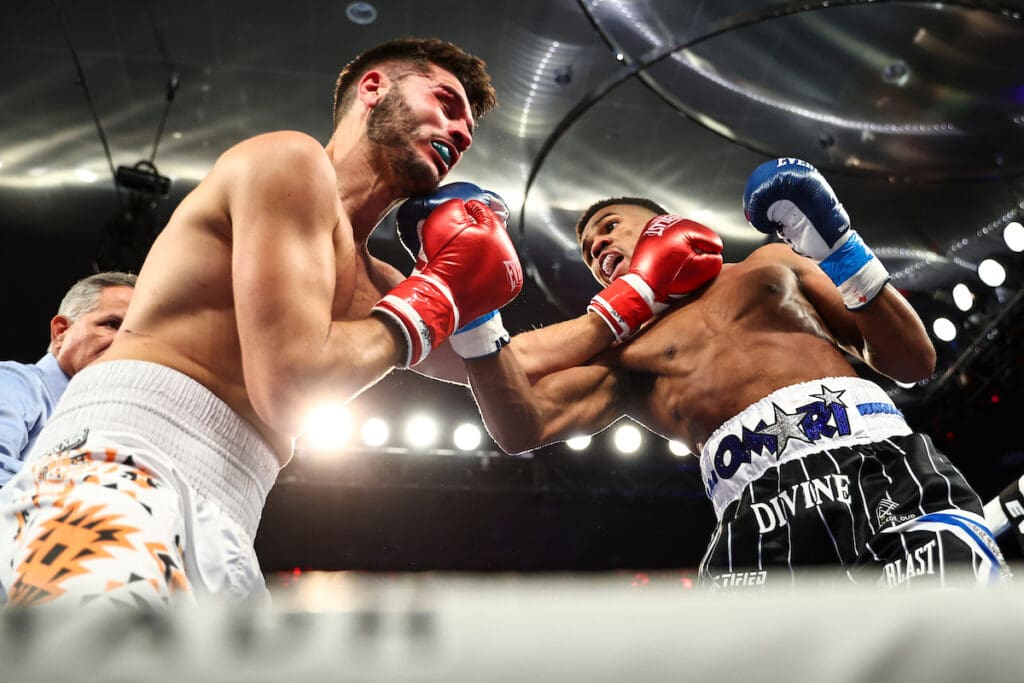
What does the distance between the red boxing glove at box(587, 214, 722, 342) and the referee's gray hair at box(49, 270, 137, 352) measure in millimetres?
1707

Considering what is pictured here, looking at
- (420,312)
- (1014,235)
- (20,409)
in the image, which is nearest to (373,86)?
(420,312)

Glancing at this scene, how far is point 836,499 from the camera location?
1.99 metres

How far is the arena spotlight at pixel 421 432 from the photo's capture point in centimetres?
754

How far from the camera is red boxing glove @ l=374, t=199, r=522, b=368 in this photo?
5.51 ft

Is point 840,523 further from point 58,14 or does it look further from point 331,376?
point 58,14

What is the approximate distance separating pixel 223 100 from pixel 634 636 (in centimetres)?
540

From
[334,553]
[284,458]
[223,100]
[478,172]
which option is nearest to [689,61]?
[478,172]

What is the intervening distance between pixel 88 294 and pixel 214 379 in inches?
66.7

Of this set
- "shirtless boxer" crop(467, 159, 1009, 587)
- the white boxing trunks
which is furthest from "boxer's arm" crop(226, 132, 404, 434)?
"shirtless boxer" crop(467, 159, 1009, 587)

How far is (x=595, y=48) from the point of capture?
4367mm

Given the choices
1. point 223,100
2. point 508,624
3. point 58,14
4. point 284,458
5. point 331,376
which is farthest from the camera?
point 223,100

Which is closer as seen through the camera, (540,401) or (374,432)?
(540,401)

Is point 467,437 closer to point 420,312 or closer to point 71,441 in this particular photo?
point 420,312

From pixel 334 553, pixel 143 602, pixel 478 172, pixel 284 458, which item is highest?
pixel 143 602
